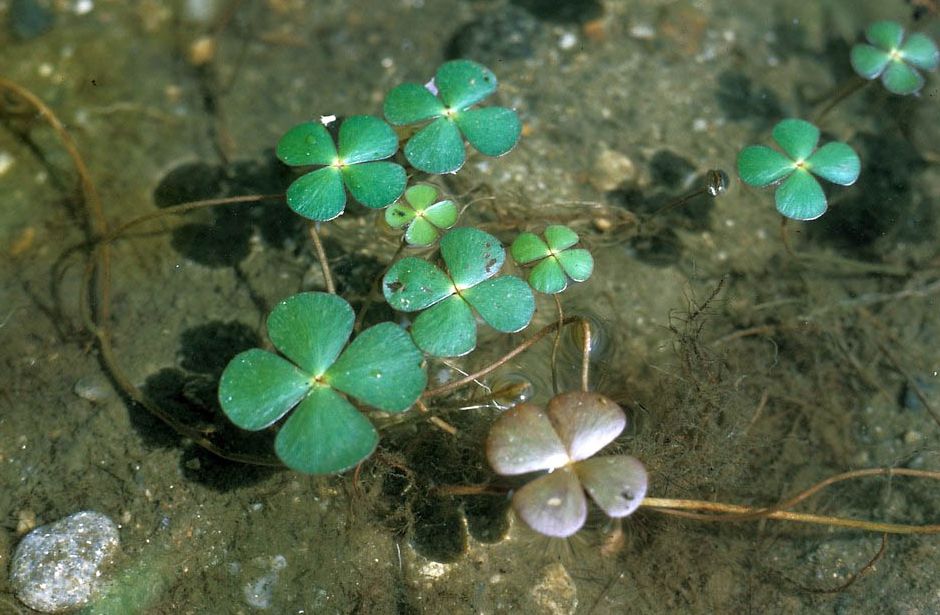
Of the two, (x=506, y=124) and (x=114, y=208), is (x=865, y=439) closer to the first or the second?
(x=506, y=124)

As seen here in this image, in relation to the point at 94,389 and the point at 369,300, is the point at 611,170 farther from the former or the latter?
the point at 94,389

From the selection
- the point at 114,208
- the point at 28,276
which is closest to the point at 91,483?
the point at 28,276

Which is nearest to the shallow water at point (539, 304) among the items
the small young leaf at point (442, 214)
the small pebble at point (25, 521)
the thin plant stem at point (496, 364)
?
the small pebble at point (25, 521)

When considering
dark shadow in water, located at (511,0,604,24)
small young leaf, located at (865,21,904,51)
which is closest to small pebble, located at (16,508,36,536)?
dark shadow in water, located at (511,0,604,24)

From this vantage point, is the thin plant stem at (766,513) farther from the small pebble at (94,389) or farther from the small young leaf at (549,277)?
the small pebble at (94,389)

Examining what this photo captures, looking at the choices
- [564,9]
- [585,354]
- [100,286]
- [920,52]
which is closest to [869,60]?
[920,52]

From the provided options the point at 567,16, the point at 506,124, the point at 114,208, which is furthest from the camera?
the point at 567,16
